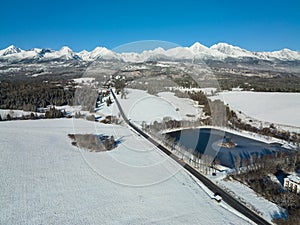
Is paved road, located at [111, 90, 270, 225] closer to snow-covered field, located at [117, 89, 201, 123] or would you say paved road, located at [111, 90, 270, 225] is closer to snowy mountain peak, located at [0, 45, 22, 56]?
snow-covered field, located at [117, 89, 201, 123]

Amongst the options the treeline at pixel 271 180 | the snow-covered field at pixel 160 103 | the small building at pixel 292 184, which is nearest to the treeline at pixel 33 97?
the snow-covered field at pixel 160 103

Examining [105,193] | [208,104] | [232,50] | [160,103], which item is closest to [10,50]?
[232,50]

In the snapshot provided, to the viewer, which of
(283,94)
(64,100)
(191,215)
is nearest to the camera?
(191,215)

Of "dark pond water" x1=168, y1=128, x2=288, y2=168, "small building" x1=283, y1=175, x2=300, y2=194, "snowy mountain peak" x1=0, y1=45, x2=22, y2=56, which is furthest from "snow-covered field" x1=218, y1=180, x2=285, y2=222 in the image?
"snowy mountain peak" x1=0, y1=45, x2=22, y2=56

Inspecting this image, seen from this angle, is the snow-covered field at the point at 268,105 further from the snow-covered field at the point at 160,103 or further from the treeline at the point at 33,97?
the treeline at the point at 33,97

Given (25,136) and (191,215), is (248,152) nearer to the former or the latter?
(191,215)

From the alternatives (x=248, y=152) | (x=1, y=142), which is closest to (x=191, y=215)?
(x=248, y=152)
